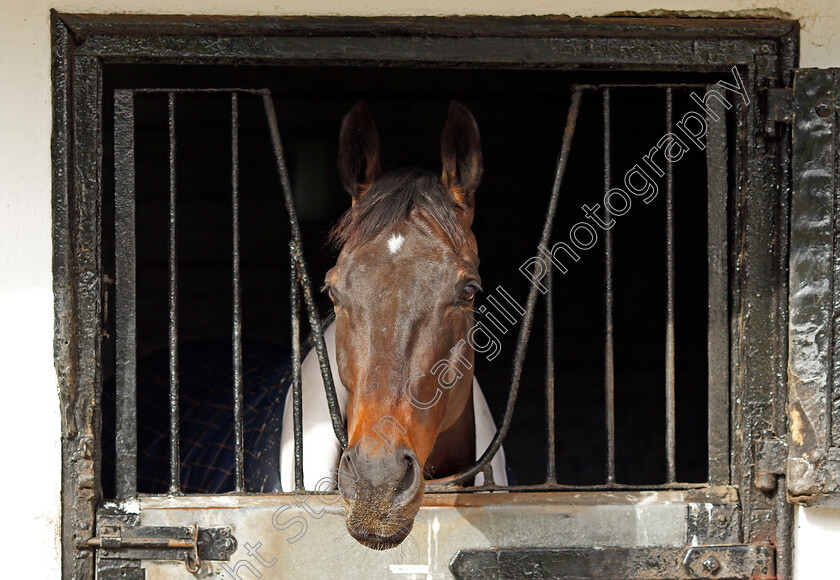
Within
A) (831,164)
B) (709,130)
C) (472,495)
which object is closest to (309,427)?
(472,495)

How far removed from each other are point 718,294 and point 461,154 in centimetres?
74

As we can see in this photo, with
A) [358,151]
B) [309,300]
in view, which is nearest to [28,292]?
[309,300]

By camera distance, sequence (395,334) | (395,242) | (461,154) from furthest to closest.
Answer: (461,154)
(395,242)
(395,334)

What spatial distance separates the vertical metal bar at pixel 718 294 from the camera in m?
1.98

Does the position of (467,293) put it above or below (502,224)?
below

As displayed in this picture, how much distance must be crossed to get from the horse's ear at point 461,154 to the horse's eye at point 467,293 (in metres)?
0.32

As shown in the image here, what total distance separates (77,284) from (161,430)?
1376 mm

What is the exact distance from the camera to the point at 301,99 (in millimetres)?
4203

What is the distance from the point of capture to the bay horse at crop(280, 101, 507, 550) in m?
1.56

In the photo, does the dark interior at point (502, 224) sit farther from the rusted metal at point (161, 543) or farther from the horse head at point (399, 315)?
the rusted metal at point (161, 543)

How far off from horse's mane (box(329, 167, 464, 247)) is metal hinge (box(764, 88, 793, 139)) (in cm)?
78

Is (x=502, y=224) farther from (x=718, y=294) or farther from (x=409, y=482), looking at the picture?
(x=409, y=482)

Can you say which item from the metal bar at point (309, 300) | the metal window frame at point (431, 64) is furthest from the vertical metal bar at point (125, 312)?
the metal bar at point (309, 300)

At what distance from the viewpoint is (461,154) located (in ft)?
6.81
